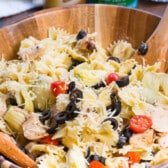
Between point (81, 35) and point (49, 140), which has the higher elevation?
point (81, 35)

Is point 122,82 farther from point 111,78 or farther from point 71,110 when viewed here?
point 71,110

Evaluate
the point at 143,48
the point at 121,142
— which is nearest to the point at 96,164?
the point at 121,142

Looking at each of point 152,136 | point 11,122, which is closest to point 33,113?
point 11,122

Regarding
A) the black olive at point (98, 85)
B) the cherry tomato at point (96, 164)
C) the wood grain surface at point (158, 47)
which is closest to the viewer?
the cherry tomato at point (96, 164)

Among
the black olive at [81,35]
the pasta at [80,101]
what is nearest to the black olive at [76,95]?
the pasta at [80,101]

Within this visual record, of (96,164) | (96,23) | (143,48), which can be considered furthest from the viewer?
(96,23)

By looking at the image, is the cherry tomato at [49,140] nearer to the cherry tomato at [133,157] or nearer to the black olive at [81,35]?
the cherry tomato at [133,157]
